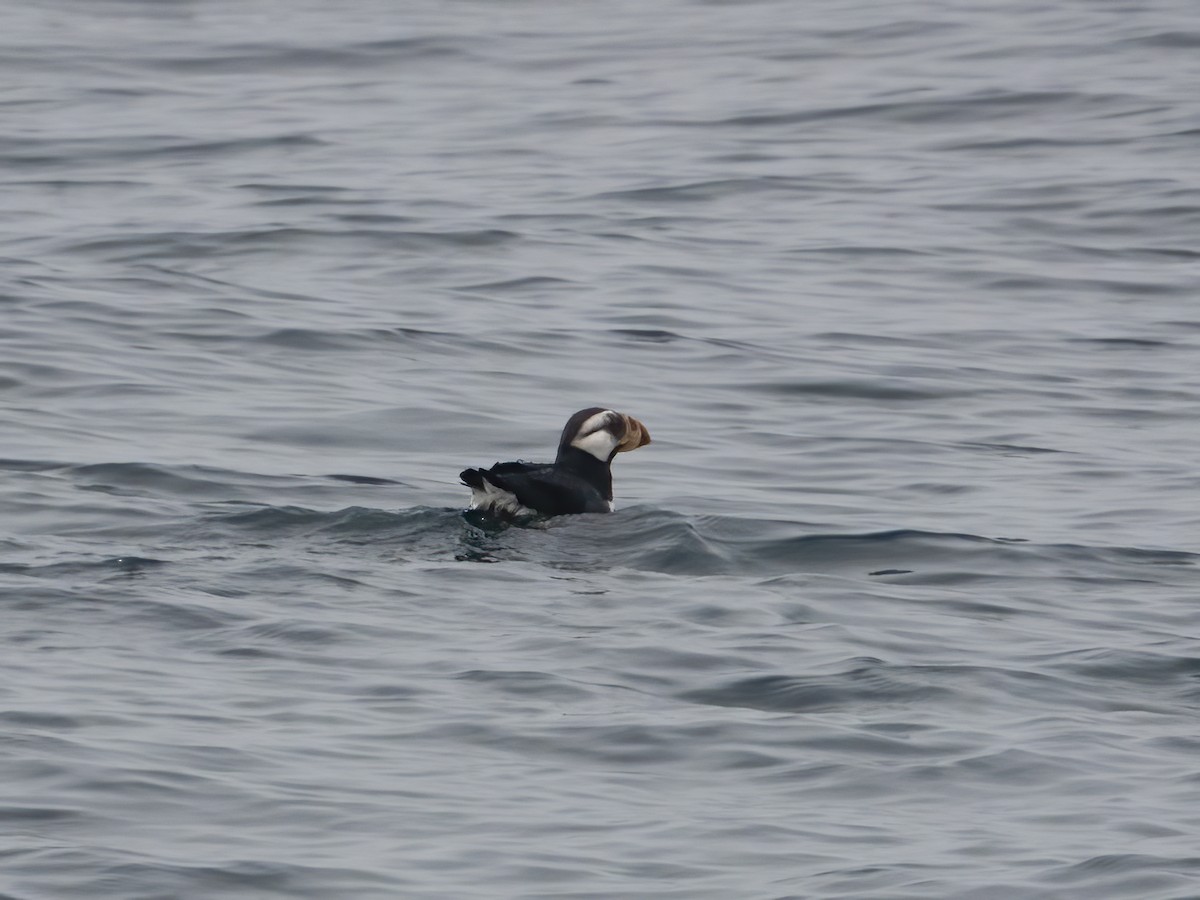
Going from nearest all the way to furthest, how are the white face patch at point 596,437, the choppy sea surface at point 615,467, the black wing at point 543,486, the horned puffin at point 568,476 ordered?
the choppy sea surface at point 615,467 < the black wing at point 543,486 < the horned puffin at point 568,476 < the white face patch at point 596,437

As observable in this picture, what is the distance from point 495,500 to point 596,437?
93 cm

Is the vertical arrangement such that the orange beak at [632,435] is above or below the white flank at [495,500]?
above

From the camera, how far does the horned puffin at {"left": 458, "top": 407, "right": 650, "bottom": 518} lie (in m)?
10.1

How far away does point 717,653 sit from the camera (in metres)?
8.47

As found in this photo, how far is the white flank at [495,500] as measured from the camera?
10109 mm

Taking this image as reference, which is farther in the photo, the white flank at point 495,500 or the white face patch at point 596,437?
the white face patch at point 596,437

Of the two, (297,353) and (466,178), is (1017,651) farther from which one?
(466,178)

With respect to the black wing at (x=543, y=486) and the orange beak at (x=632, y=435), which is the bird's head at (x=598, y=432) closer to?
the orange beak at (x=632, y=435)

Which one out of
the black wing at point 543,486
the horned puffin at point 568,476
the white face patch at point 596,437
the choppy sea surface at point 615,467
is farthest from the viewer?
the white face patch at point 596,437

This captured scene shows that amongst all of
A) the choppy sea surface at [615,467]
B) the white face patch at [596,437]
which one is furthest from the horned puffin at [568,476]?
the choppy sea surface at [615,467]

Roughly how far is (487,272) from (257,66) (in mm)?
9790

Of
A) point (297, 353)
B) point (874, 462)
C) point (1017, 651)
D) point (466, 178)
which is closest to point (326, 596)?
point (1017, 651)

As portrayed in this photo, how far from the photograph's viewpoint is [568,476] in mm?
10656

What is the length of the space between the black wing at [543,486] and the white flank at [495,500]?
0.03m
